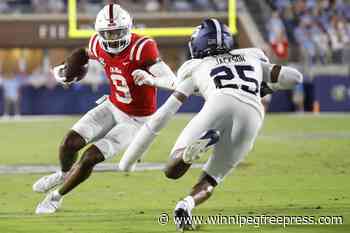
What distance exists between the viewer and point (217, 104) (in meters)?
6.98

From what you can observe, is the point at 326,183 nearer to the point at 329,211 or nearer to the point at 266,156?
the point at 329,211

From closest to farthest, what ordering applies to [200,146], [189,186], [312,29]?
[200,146], [189,186], [312,29]

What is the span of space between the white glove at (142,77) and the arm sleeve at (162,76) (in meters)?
0.07

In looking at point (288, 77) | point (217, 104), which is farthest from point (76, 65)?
point (288, 77)

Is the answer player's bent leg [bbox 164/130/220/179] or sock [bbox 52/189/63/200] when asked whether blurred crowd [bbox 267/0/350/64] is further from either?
player's bent leg [bbox 164/130/220/179]

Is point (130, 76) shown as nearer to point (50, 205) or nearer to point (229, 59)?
point (50, 205)

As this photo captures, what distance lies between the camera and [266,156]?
13.3 metres

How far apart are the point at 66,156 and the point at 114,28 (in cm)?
Answer: 116

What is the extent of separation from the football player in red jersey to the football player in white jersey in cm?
82

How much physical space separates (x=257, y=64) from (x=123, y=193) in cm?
280

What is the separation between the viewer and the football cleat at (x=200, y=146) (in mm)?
6645

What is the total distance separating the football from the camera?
339 inches

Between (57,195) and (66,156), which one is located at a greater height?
(66,156)

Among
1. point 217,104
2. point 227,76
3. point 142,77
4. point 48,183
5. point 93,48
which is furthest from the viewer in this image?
point 93,48
